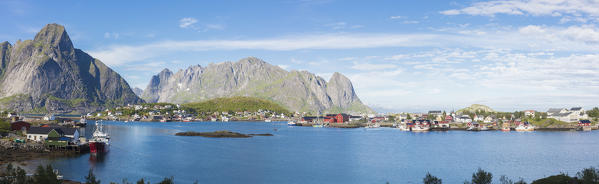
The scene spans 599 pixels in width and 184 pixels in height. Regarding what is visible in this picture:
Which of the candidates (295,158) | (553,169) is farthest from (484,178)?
(295,158)

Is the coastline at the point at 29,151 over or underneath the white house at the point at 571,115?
underneath

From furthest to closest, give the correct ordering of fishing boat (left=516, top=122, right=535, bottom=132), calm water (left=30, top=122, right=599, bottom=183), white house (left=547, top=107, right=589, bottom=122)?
white house (left=547, top=107, right=589, bottom=122)
fishing boat (left=516, top=122, right=535, bottom=132)
calm water (left=30, top=122, right=599, bottom=183)

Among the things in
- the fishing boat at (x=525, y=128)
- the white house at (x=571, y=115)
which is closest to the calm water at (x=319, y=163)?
the fishing boat at (x=525, y=128)

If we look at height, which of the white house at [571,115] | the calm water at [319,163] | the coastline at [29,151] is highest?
the white house at [571,115]

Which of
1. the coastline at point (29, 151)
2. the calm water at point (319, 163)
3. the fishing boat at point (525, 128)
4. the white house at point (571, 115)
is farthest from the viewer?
the white house at point (571, 115)

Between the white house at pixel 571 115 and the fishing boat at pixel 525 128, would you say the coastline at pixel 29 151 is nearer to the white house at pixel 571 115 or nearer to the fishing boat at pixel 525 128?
the fishing boat at pixel 525 128

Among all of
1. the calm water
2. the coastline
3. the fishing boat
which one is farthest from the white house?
the coastline

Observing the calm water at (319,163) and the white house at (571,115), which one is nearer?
the calm water at (319,163)

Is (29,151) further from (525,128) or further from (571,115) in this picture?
(571,115)

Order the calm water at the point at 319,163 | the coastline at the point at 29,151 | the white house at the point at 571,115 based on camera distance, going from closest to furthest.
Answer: the calm water at the point at 319,163, the coastline at the point at 29,151, the white house at the point at 571,115

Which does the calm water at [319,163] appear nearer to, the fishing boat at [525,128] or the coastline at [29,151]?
the coastline at [29,151]

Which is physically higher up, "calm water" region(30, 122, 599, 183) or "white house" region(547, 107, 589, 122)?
"white house" region(547, 107, 589, 122)

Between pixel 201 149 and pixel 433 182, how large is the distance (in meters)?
59.5

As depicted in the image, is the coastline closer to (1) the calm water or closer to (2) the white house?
(1) the calm water
